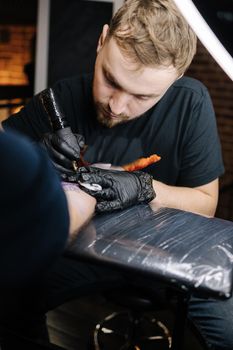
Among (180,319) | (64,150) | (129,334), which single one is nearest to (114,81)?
(64,150)

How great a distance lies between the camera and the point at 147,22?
3.79 ft

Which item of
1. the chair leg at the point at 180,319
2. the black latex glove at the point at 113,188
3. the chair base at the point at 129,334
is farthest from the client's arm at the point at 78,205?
the chair base at the point at 129,334

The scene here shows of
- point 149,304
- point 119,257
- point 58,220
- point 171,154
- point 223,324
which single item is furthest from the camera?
point 149,304

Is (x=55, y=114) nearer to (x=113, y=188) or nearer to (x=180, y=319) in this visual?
(x=113, y=188)

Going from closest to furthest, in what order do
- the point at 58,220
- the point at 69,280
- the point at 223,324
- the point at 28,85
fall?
1. the point at 58,220
2. the point at 223,324
3. the point at 69,280
4. the point at 28,85

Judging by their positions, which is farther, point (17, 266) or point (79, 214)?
point (79, 214)

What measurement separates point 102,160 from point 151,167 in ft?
0.53

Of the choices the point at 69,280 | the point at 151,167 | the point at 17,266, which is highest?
the point at 17,266

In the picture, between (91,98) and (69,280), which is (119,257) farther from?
(91,98)

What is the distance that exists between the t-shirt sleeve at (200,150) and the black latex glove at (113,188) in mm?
362

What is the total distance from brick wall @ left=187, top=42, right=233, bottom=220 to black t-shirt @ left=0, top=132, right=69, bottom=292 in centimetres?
386

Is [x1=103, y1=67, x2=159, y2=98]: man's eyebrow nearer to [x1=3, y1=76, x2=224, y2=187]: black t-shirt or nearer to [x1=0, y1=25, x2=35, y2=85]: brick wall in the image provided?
[x1=3, y1=76, x2=224, y2=187]: black t-shirt

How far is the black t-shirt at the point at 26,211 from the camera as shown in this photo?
1.71 feet

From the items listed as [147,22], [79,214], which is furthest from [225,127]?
[79,214]
